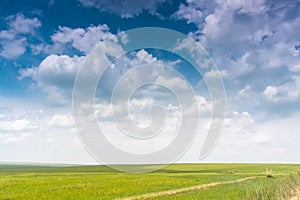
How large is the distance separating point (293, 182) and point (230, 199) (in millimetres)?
9101

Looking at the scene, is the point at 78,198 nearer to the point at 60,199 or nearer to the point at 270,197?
the point at 60,199

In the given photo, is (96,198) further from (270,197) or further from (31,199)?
(270,197)

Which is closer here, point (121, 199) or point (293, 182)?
point (121, 199)

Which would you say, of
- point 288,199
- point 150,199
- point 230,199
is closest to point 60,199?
point 150,199

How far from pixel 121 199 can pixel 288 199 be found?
9.66 m

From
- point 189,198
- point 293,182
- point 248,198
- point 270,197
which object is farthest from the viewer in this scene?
point 293,182

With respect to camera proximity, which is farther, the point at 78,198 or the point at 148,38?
the point at 148,38

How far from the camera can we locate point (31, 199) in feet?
69.8

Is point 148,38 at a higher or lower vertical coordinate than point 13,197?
higher

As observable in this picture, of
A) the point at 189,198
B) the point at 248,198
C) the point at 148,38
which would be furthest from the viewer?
the point at 148,38

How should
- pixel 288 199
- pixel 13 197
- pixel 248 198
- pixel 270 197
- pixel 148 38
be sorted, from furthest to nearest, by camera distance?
pixel 148 38 < pixel 13 197 < pixel 288 199 < pixel 270 197 < pixel 248 198

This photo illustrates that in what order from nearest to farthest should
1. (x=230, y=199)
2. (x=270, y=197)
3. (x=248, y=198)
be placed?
(x=248, y=198) → (x=270, y=197) → (x=230, y=199)

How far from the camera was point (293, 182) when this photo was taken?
83.3ft

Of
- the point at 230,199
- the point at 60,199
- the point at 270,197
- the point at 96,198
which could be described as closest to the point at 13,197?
the point at 60,199
